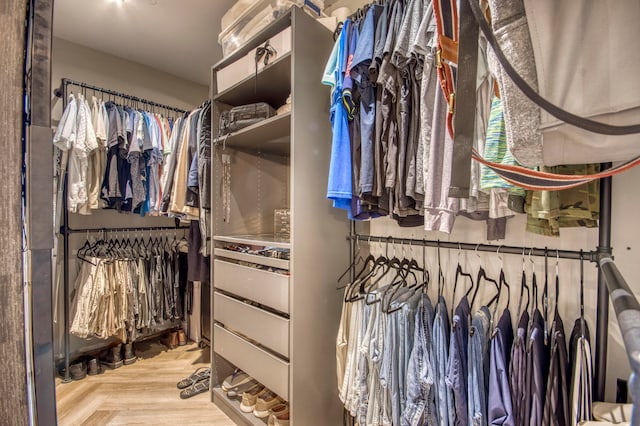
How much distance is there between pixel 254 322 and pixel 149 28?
238 cm

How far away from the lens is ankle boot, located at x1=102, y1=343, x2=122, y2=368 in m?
2.32

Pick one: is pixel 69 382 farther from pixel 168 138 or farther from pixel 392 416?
pixel 392 416

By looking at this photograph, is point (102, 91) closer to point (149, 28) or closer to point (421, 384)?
point (149, 28)

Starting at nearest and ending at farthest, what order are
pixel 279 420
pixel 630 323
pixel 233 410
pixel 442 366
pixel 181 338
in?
pixel 630 323 < pixel 442 366 < pixel 279 420 < pixel 233 410 < pixel 181 338

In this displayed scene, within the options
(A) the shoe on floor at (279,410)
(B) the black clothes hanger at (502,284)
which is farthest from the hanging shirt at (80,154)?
(B) the black clothes hanger at (502,284)

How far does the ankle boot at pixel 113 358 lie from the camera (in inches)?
91.5

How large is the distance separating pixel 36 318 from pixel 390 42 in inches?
48.5

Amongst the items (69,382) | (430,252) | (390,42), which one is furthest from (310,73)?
(69,382)

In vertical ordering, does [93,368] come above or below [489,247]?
below

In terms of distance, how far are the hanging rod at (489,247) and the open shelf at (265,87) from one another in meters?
0.94

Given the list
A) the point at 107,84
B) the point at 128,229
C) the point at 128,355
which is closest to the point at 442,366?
the point at 128,355

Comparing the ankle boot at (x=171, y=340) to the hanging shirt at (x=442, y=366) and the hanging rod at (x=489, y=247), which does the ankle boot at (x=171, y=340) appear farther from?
the hanging shirt at (x=442, y=366)

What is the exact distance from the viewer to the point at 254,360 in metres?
1.56

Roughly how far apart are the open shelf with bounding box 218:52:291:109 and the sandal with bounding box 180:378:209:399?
191 cm
